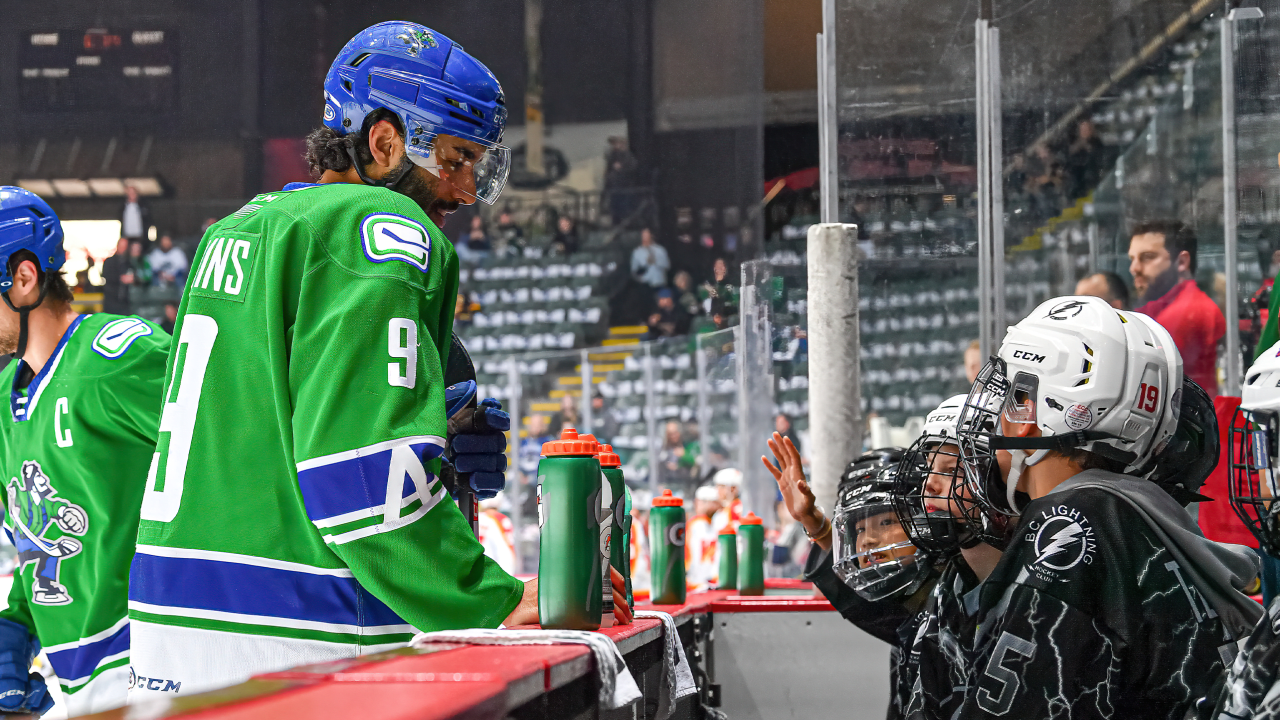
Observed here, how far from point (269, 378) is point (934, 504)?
118cm

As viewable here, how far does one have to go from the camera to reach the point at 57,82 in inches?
438

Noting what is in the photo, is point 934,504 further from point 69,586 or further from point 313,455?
point 69,586

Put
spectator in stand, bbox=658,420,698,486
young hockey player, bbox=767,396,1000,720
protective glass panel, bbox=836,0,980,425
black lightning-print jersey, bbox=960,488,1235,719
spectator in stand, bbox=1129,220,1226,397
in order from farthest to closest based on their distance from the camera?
spectator in stand, bbox=658,420,698,486 < protective glass panel, bbox=836,0,980,425 < spectator in stand, bbox=1129,220,1226,397 < young hockey player, bbox=767,396,1000,720 < black lightning-print jersey, bbox=960,488,1235,719

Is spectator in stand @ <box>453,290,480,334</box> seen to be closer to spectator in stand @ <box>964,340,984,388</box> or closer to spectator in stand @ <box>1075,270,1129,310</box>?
spectator in stand @ <box>964,340,984,388</box>

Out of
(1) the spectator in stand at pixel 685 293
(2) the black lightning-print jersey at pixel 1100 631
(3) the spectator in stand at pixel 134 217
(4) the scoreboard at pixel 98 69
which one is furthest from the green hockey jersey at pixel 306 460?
(3) the spectator in stand at pixel 134 217

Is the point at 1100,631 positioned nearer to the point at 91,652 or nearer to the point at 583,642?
Answer: the point at 583,642

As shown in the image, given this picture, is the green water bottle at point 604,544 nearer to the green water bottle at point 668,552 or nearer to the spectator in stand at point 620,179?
the green water bottle at point 668,552

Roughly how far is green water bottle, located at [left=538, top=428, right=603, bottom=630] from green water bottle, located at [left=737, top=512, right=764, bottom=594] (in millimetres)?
1954

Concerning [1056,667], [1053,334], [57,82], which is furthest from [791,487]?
[57,82]

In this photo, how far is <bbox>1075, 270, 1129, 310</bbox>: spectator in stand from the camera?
5352 millimetres

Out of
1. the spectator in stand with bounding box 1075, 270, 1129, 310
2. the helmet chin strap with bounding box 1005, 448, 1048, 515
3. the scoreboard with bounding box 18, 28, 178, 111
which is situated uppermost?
the scoreboard with bounding box 18, 28, 178, 111

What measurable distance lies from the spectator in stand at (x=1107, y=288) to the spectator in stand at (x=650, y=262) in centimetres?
670

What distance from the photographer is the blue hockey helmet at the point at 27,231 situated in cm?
255

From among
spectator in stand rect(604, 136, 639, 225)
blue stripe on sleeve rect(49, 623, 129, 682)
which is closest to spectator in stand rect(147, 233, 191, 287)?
spectator in stand rect(604, 136, 639, 225)
